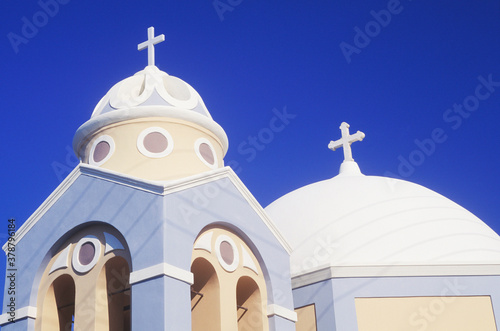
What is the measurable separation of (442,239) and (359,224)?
5.12 ft

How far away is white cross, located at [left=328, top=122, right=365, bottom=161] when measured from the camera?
19094mm

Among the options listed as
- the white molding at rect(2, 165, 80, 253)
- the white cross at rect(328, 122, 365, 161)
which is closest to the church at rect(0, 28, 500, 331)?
the white molding at rect(2, 165, 80, 253)

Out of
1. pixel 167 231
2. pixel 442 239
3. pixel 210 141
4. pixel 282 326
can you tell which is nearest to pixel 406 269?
pixel 442 239

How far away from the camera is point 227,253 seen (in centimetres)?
1253

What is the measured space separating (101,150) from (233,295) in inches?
129

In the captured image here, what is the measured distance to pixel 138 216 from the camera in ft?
38.3

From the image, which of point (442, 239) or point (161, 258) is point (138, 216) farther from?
point (442, 239)

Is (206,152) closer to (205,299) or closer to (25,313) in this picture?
(205,299)

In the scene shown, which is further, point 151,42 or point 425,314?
point 151,42

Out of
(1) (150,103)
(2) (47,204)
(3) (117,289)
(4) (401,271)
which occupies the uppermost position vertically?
(1) (150,103)

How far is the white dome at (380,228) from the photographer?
1527cm

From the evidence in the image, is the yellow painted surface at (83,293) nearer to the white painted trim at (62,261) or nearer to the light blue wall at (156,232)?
the white painted trim at (62,261)

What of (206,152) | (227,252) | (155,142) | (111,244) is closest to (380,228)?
(206,152)

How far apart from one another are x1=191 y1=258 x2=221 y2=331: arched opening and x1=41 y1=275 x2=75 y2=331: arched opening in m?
1.87
